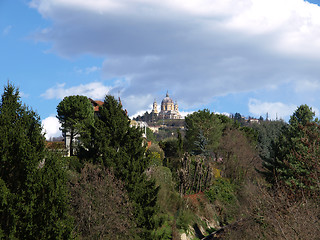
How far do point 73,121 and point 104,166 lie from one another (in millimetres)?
26123

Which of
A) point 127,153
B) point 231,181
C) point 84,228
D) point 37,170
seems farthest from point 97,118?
point 231,181

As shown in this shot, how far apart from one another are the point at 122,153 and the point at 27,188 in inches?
446

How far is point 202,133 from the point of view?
199ft

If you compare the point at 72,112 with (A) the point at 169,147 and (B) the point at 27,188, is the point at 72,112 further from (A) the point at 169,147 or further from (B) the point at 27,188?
(B) the point at 27,188

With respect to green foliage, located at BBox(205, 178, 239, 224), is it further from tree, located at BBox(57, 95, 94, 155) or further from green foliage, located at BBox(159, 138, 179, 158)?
tree, located at BBox(57, 95, 94, 155)

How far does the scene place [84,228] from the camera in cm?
2177

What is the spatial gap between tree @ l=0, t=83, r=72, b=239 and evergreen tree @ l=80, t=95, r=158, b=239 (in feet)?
31.2

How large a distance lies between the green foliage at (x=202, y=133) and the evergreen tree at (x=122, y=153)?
3177 centimetres

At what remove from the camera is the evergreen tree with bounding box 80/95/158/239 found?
2627 cm

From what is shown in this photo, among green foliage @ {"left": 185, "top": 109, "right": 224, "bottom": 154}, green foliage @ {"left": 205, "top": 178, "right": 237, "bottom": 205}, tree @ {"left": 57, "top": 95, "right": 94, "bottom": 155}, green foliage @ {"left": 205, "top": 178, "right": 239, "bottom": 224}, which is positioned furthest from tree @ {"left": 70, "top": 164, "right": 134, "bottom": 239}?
green foliage @ {"left": 185, "top": 109, "right": 224, "bottom": 154}

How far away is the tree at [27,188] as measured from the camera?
1505cm

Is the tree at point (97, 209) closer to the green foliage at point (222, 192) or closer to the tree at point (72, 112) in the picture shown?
the green foliage at point (222, 192)

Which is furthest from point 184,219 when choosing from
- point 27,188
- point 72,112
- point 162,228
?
point 72,112

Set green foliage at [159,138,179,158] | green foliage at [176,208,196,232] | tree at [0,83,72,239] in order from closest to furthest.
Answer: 1. tree at [0,83,72,239]
2. green foliage at [176,208,196,232]
3. green foliage at [159,138,179,158]
